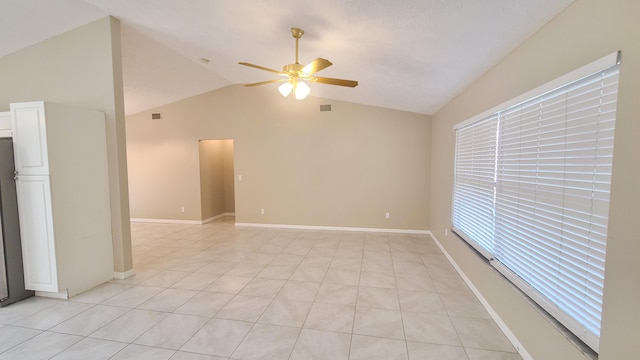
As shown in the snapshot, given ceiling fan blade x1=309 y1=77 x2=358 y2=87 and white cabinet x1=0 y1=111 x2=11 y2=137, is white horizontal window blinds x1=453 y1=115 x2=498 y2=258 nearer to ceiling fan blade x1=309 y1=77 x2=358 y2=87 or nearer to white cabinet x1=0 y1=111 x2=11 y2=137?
ceiling fan blade x1=309 y1=77 x2=358 y2=87

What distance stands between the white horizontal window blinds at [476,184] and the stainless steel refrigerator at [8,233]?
494 cm

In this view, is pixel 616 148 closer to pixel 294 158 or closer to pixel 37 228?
pixel 37 228

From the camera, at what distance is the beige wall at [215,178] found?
6.57m

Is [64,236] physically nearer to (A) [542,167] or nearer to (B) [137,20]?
(B) [137,20]

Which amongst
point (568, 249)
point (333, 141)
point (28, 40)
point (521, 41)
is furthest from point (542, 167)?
point (28, 40)

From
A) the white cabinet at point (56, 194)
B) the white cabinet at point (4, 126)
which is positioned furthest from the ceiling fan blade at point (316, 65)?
the white cabinet at point (4, 126)

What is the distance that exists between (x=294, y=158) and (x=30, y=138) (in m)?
4.05

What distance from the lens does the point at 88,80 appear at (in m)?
3.34

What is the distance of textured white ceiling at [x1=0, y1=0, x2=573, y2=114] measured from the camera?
208 cm

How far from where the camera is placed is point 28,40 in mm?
3365

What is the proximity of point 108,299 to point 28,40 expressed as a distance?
11.1 feet

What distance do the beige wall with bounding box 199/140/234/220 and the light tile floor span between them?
8.12 ft

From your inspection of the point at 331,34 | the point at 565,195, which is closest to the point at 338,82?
the point at 331,34

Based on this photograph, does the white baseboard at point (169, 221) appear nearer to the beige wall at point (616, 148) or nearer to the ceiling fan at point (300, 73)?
the ceiling fan at point (300, 73)
